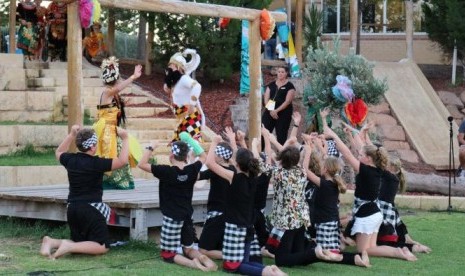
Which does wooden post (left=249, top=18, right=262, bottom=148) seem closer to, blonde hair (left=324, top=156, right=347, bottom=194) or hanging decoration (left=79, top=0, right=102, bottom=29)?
hanging decoration (left=79, top=0, right=102, bottom=29)

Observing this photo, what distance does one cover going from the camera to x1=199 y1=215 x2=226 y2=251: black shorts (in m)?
10.2

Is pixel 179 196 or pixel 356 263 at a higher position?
pixel 179 196

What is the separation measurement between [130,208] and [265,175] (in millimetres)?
1416

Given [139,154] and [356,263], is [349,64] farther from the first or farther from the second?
[356,263]

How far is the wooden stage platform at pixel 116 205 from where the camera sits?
10.6 m

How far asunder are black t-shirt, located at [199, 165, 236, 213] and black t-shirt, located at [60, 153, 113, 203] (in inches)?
39.0

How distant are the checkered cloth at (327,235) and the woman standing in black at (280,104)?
5897mm

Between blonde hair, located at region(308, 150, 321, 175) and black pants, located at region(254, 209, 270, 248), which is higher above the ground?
blonde hair, located at region(308, 150, 321, 175)

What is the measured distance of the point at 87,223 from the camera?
9.93 m

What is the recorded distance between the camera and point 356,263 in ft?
33.4

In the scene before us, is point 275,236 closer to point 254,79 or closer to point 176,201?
point 176,201

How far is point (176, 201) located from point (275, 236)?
3.44ft

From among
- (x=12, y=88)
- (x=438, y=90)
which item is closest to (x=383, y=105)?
(x=438, y=90)

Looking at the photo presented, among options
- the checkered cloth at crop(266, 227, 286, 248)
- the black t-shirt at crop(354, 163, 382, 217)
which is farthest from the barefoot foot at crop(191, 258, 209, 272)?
the black t-shirt at crop(354, 163, 382, 217)
